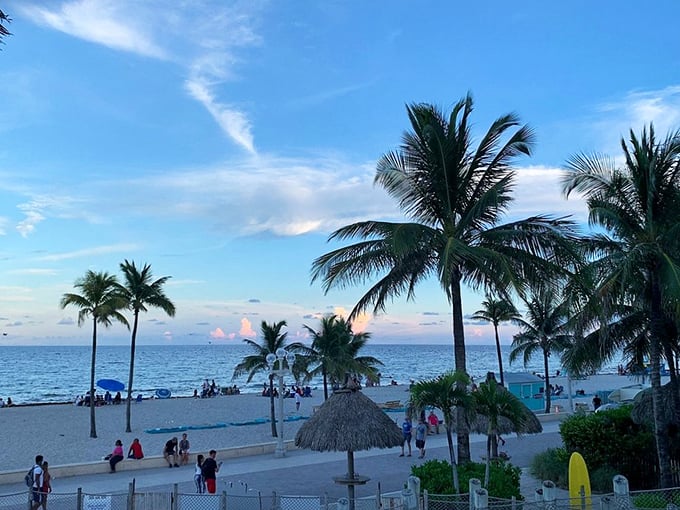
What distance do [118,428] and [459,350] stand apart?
82.6 ft

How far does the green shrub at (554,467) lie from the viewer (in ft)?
55.7

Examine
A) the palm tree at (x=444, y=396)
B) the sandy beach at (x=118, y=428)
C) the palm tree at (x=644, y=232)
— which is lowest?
the sandy beach at (x=118, y=428)

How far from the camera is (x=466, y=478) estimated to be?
44.9ft

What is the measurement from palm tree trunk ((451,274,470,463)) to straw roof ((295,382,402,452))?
4.80 ft

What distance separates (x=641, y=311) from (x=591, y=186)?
11.9 feet

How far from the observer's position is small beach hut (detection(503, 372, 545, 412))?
42906 millimetres

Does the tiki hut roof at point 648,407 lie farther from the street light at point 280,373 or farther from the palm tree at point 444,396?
the street light at point 280,373

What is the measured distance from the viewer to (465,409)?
13734 mm

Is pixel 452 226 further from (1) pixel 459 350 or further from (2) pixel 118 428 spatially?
(2) pixel 118 428

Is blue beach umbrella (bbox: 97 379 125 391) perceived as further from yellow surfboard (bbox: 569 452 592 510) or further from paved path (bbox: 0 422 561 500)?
yellow surfboard (bbox: 569 452 592 510)

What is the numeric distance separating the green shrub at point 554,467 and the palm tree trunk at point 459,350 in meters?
3.38

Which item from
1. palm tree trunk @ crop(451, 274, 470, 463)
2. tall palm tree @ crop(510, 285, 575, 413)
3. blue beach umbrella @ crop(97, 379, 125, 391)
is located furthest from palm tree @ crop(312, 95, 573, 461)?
blue beach umbrella @ crop(97, 379, 125, 391)

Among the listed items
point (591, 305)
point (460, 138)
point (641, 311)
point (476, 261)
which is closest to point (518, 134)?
point (460, 138)

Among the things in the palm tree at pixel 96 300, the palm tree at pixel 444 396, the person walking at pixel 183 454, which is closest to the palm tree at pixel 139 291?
the palm tree at pixel 96 300
